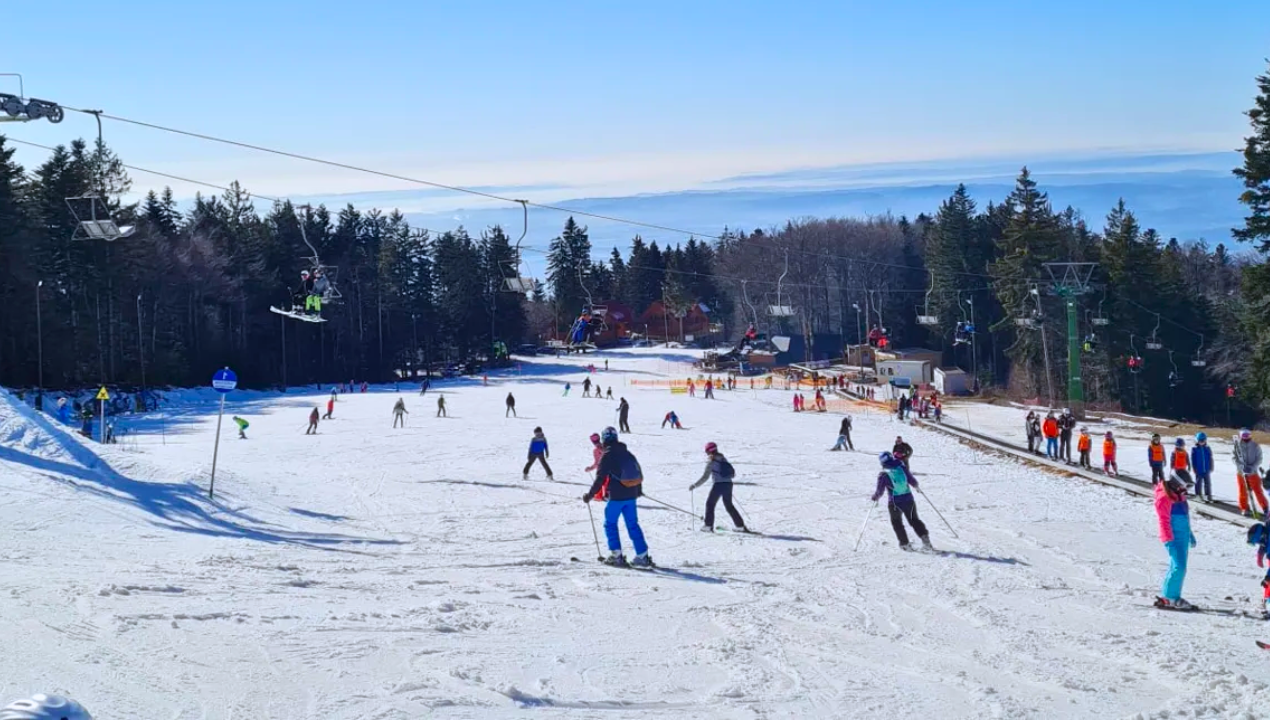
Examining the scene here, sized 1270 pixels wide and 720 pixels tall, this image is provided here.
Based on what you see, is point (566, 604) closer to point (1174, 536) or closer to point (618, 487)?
point (618, 487)

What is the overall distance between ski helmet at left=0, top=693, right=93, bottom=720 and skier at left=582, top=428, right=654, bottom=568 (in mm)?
8392

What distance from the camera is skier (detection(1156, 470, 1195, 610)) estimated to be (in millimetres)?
11234

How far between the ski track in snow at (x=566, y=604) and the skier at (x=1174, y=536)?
29 cm

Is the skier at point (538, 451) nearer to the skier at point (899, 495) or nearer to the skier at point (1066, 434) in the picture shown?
the skier at point (899, 495)

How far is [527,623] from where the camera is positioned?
400 inches

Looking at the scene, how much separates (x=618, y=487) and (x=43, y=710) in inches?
344

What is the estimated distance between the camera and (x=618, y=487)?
13.5 m

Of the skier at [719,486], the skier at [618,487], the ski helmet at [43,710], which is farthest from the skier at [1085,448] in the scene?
the ski helmet at [43,710]

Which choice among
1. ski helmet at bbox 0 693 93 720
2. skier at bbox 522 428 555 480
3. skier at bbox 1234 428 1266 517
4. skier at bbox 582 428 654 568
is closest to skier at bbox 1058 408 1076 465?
skier at bbox 1234 428 1266 517

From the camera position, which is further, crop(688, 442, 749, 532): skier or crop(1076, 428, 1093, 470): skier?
crop(1076, 428, 1093, 470): skier

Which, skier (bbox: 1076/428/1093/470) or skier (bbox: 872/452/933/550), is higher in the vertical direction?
skier (bbox: 872/452/933/550)

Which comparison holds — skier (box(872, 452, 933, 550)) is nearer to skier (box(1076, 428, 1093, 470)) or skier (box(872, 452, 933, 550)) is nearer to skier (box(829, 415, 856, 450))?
skier (box(1076, 428, 1093, 470))

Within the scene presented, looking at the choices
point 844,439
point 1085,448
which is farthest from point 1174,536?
point 844,439

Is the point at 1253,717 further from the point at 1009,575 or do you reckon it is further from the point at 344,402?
the point at 344,402
